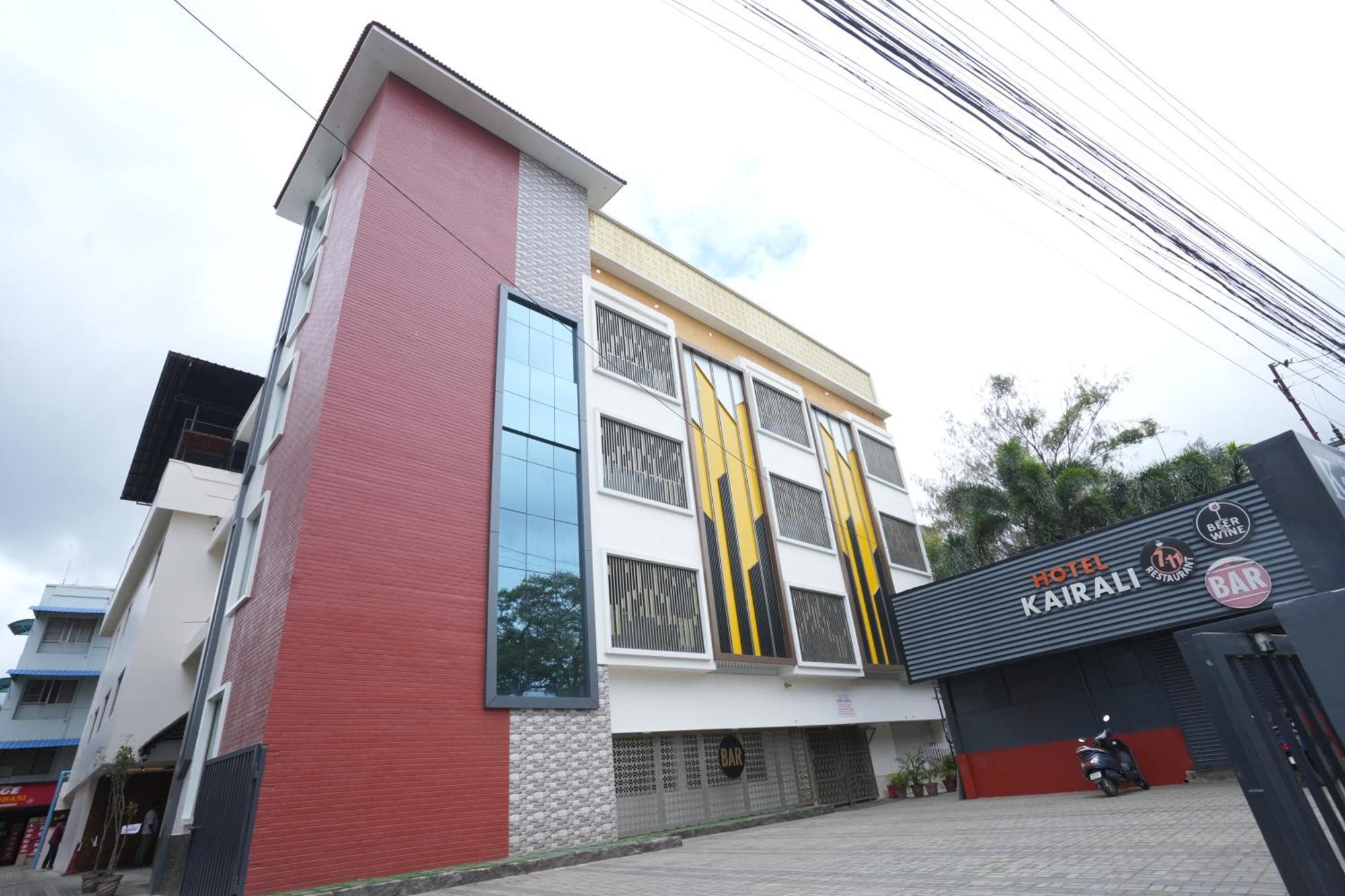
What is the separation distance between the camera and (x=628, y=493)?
15.9 meters

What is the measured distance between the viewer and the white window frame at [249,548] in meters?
12.4

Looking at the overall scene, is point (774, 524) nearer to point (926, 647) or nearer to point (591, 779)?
point (926, 647)

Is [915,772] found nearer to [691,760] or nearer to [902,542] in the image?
[902,542]

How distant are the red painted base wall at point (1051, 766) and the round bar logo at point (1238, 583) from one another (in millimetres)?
2868

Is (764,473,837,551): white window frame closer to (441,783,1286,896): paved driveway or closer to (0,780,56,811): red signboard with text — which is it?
(441,783,1286,896): paved driveway

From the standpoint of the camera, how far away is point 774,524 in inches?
754

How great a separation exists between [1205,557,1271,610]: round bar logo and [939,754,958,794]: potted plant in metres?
10.0

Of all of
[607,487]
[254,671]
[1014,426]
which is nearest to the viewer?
[254,671]

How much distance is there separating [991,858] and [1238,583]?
8057mm

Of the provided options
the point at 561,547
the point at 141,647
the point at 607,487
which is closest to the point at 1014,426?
the point at 607,487

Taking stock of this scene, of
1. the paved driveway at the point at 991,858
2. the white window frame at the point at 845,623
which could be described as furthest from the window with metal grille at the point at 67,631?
the paved driveway at the point at 991,858

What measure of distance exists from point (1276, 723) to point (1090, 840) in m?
5.64

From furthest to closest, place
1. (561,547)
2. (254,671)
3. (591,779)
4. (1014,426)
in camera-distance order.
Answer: (1014,426) < (561,547) < (591,779) < (254,671)

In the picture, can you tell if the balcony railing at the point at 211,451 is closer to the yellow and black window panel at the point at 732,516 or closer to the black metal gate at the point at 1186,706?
the yellow and black window panel at the point at 732,516
